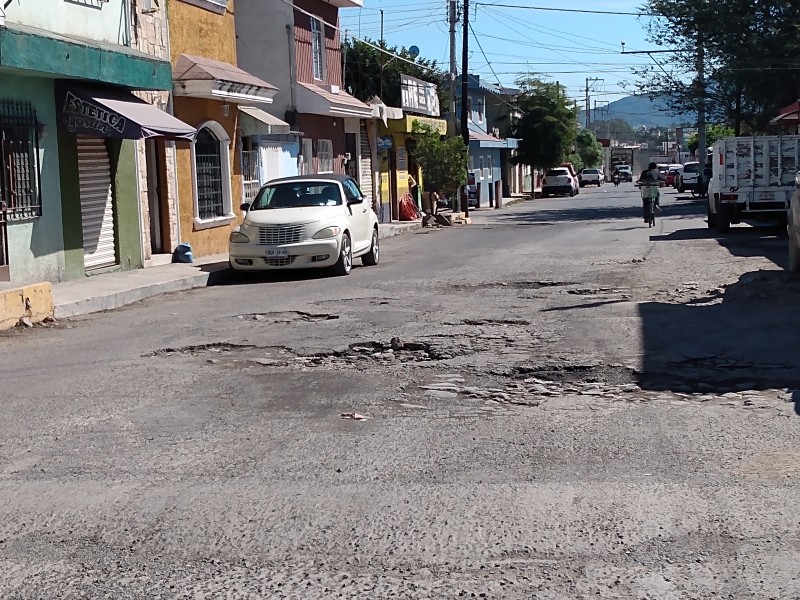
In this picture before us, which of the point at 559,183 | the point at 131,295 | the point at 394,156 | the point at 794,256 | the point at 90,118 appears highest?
the point at 90,118

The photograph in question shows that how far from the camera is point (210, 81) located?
2070 centimetres

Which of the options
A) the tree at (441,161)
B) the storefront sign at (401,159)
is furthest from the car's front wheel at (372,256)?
the storefront sign at (401,159)

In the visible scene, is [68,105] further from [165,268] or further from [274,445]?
[274,445]

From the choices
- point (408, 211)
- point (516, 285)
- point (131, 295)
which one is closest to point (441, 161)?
point (408, 211)

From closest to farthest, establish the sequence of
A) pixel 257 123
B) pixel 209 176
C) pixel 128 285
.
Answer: pixel 128 285
pixel 209 176
pixel 257 123

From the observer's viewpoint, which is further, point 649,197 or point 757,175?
point 649,197

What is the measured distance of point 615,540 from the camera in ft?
15.6

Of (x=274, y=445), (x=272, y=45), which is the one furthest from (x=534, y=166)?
(x=274, y=445)

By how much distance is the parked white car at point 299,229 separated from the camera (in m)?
17.6

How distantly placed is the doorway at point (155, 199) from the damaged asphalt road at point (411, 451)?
26.5ft

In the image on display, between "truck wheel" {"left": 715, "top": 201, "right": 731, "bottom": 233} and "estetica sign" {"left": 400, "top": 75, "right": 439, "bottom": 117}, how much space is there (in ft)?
55.4

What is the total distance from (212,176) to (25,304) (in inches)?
433

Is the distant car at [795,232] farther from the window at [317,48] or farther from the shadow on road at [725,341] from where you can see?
the window at [317,48]

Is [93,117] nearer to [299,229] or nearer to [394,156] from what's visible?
[299,229]
